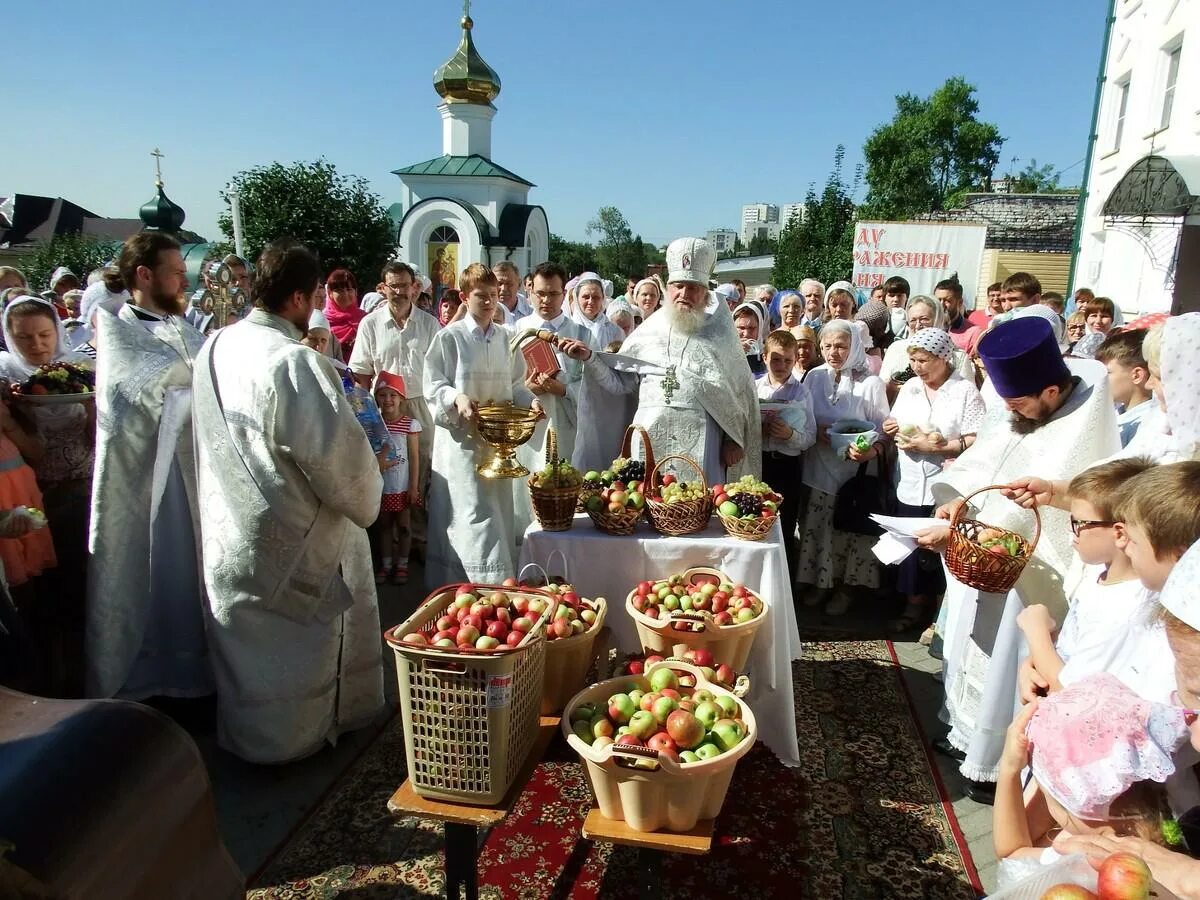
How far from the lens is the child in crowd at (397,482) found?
18.4 ft

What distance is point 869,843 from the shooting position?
3.06m

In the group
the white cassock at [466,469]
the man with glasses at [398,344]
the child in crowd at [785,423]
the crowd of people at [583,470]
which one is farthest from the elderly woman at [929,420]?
the man with glasses at [398,344]

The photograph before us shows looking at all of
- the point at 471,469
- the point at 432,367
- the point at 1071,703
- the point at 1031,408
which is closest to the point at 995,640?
the point at 1031,408

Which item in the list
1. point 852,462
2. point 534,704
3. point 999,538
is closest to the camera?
point 534,704

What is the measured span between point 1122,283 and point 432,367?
14287 millimetres

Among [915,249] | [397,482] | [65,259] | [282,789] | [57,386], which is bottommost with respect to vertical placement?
[282,789]

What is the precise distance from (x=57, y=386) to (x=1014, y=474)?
459cm

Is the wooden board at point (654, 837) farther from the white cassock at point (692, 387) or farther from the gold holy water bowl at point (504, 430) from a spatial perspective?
the white cassock at point (692, 387)

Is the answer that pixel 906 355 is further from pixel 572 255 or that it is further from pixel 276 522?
pixel 572 255

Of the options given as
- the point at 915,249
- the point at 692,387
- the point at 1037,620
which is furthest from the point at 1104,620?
the point at 915,249

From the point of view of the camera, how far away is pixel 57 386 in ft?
12.8

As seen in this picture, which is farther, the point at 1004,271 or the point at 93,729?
the point at 1004,271

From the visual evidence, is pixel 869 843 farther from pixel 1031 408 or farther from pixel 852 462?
pixel 852 462

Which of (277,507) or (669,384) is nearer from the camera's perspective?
(277,507)
